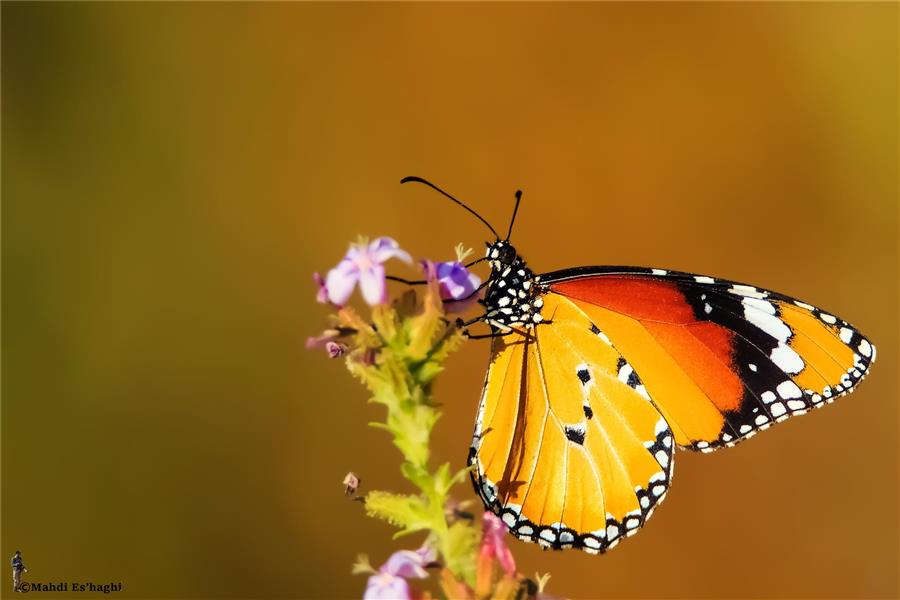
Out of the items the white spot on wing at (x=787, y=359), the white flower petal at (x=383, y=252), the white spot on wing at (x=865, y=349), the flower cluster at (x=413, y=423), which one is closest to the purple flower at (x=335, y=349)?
the flower cluster at (x=413, y=423)

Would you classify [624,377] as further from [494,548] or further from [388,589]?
[388,589]

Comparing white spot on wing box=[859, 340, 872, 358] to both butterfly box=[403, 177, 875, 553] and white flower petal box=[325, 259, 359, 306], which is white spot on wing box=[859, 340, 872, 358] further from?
white flower petal box=[325, 259, 359, 306]

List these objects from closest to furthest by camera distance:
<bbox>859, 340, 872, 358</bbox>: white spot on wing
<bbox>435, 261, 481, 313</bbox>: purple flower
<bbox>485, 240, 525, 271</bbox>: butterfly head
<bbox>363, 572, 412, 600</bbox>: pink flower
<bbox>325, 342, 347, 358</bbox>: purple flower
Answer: <bbox>363, 572, 412, 600</bbox>: pink flower < <bbox>325, 342, 347, 358</bbox>: purple flower < <bbox>435, 261, 481, 313</bbox>: purple flower < <bbox>859, 340, 872, 358</bbox>: white spot on wing < <bbox>485, 240, 525, 271</bbox>: butterfly head

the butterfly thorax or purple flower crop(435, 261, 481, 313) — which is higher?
the butterfly thorax

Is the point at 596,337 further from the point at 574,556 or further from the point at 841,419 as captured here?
the point at 841,419

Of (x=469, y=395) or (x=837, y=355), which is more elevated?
(x=469, y=395)

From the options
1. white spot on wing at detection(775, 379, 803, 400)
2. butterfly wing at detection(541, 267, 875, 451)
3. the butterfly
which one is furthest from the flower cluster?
white spot on wing at detection(775, 379, 803, 400)

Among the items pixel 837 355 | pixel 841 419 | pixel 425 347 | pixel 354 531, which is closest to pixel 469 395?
pixel 354 531
